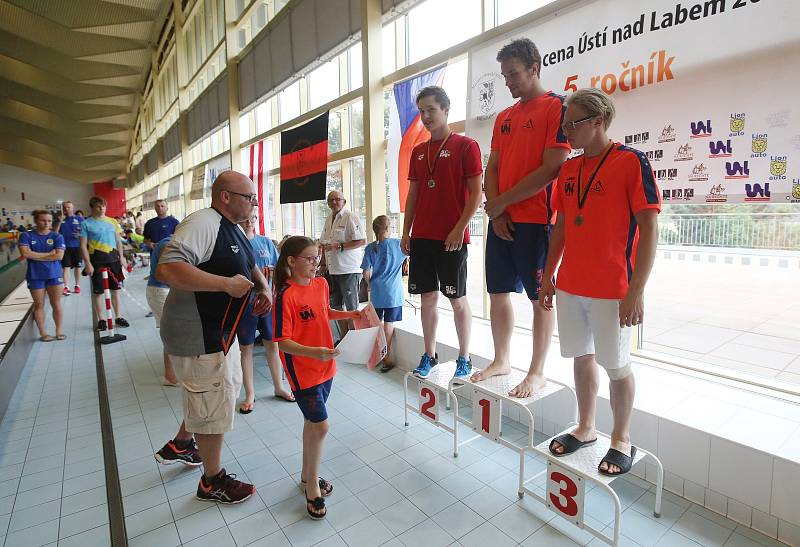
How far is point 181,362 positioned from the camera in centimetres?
204

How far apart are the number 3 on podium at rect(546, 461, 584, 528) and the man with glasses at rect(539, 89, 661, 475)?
99mm

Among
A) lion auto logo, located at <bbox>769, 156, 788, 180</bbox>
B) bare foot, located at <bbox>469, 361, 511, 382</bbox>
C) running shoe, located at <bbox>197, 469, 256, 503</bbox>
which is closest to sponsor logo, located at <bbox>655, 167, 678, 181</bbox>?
lion auto logo, located at <bbox>769, 156, 788, 180</bbox>

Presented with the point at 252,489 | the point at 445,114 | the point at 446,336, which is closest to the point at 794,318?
the point at 446,336

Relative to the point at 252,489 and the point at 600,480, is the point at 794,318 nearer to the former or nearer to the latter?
the point at 600,480

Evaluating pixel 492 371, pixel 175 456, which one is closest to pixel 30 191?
pixel 175 456

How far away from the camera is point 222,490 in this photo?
2.22m

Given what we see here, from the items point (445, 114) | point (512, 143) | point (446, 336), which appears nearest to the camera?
point (512, 143)

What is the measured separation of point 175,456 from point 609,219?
8.72 ft

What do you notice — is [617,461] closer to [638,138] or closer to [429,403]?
[429,403]

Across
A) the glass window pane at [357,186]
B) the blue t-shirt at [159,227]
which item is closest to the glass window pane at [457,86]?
the glass window pane at [357,186]

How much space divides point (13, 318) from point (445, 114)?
5160 mm

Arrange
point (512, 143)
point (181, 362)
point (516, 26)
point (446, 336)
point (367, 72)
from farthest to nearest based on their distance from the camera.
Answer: point (367, 72) → point (446, 336) → point (516, 26) → point (512, 143) → point (181, 362)

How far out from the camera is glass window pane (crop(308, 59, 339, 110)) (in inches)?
242

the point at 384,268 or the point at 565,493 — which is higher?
the point at 384,268
